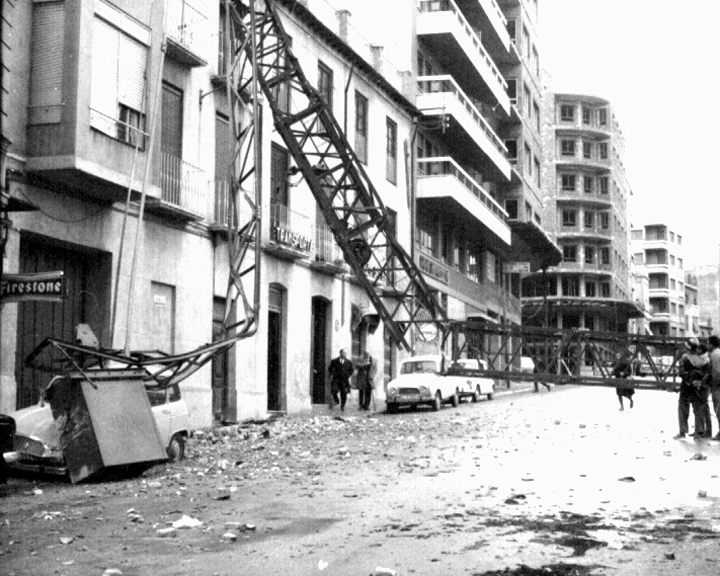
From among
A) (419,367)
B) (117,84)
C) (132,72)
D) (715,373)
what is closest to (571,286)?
(419,367)

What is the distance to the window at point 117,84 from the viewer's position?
1950 cm

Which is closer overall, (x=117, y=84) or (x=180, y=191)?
(x=117, y=84)

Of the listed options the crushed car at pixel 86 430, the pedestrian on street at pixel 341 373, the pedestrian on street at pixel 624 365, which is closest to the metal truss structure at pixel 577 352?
the pedestrian on street at pixel 624 365

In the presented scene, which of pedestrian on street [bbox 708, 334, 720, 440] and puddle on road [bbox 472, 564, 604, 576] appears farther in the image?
pedestrian on street [bbox 708, 334, 720, 440]

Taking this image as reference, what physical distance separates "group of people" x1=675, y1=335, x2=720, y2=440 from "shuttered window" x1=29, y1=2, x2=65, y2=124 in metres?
12.5

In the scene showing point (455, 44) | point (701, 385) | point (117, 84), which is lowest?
point (701, 385)

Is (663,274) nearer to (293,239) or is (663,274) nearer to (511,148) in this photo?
(511,148)

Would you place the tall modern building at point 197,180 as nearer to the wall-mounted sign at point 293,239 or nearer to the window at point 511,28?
the wall-mounted sign at point 293,239

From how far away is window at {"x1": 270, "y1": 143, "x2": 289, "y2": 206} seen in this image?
96.6ft

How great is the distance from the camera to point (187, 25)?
23.4 metres

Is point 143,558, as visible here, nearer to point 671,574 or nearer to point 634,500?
point 671,574

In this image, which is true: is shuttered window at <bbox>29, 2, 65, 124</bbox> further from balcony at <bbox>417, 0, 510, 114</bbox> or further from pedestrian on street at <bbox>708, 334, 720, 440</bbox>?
balcony at <bbox>417, 0, 510, 114</bbox>

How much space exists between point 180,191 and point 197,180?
1111mm

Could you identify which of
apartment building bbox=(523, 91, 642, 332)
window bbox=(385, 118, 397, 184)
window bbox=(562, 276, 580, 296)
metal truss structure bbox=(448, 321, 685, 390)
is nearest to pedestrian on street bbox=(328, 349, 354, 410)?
window bbox=(385, 118, 397, 184)
